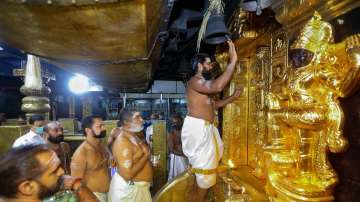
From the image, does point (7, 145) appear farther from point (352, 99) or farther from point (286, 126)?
point (352, 99)

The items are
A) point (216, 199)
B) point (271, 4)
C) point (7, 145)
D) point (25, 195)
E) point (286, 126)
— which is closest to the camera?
point (25, 195)

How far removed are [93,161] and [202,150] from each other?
6.70 feet

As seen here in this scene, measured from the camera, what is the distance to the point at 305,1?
68.1 inches

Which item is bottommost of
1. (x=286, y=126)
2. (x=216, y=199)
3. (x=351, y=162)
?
(x=216, y=199)

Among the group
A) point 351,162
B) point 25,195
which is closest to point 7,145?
point 25,195

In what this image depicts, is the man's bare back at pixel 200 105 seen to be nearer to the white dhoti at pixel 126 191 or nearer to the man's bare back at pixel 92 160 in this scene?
Result: the white dhoti at pixel 126 191

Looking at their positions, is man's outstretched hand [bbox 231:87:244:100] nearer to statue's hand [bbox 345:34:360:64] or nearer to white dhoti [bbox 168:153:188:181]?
statue's hand [bbox 345:34:360:64]

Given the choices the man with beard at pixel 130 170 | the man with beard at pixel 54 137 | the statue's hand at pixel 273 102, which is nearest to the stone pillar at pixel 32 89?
the man with beard at pixel 54 137

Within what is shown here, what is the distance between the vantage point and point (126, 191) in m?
3.97

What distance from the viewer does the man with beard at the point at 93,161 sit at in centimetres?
395

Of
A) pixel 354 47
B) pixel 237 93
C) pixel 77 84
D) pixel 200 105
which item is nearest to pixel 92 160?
pixel 200 105

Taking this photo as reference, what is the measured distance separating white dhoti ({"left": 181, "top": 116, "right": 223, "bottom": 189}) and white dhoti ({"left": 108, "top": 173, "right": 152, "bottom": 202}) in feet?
4.13

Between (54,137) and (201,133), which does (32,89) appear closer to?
(54,137)

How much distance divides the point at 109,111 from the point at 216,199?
16181 mm
